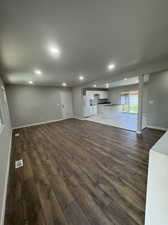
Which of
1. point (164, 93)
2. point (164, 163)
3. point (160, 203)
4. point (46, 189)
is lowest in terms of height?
point (46, 189)

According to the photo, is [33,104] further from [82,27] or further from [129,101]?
[129,101]

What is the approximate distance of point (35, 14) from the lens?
116 cm

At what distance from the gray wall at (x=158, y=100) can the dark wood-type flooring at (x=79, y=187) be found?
2.03 meters

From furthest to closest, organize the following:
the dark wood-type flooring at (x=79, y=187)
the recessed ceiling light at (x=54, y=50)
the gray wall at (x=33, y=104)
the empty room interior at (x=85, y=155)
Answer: the gray wall at (x=33, y=104)
the recessed ceiling light at (x=54, y=50)
the dark wood-type flooring at (x=79, y=187)
the empty room interior at (x=85, y=155)

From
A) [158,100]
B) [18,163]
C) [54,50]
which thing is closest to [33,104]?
[18,163]

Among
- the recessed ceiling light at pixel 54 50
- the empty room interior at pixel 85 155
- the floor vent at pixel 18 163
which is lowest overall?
the floor vent at pixel 18 163

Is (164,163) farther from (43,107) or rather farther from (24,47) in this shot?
(43,107)

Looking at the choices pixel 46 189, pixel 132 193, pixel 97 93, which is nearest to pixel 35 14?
pixel 46 189

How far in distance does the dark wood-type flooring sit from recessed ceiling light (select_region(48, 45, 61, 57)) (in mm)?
2549

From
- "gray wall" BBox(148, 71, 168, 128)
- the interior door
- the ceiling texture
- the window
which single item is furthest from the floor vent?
the window

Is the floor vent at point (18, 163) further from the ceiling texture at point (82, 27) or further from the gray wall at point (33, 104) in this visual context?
the gray wall at point (33, 104)

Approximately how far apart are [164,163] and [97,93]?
26.6 feet

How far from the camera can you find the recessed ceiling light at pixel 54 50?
192 cm

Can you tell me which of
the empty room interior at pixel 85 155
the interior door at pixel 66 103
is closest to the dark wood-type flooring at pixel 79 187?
the empty room interior at pixel 85 155
